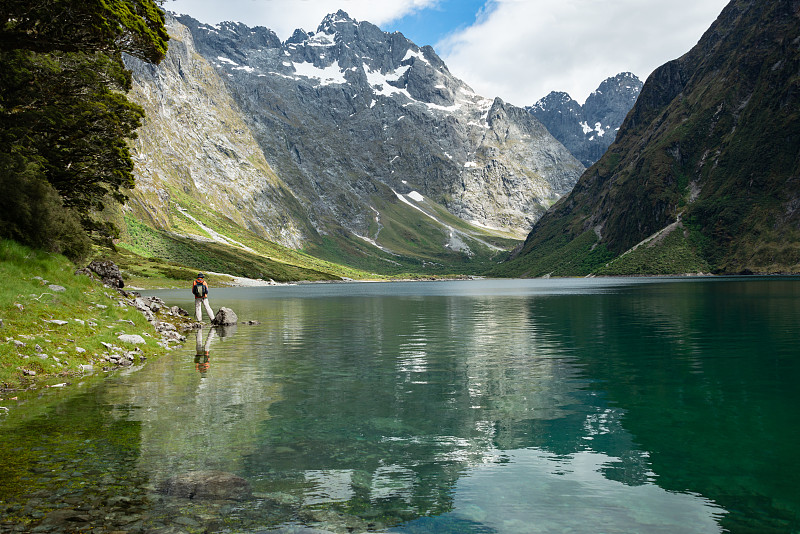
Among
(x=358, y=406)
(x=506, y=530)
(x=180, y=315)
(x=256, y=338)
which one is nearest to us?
(x=506, y=530)

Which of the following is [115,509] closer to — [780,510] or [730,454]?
[780,510]

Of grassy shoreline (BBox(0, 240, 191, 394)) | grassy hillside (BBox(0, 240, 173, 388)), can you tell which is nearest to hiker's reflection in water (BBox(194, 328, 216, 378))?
grassy shoreline (BBox(0, 240, 191, 394))

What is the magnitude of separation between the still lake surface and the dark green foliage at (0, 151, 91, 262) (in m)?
12.1

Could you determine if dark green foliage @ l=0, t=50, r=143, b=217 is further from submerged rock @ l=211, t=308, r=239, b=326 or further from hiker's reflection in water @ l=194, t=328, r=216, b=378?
submerged rock @ l=211, t=308, r=239, b=326

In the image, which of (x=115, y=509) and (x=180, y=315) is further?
(x=180, y=315)

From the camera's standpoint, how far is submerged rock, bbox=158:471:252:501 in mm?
12688

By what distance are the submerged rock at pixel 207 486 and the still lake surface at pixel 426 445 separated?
13.2 inches

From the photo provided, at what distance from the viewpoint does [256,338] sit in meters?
50.8

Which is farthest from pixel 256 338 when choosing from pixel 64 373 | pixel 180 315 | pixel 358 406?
pixel 358 406

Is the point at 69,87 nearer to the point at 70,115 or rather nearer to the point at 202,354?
the point at 70,115

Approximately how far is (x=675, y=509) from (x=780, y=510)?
2338 millimetres

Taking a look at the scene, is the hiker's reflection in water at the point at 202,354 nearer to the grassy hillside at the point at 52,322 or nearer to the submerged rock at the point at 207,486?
the grassy hillside at the point at 52,322

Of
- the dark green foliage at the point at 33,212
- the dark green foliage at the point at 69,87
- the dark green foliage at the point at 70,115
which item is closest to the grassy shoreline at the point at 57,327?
the dark green foliage at the point at 33,212

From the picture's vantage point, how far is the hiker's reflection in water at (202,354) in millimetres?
31487
